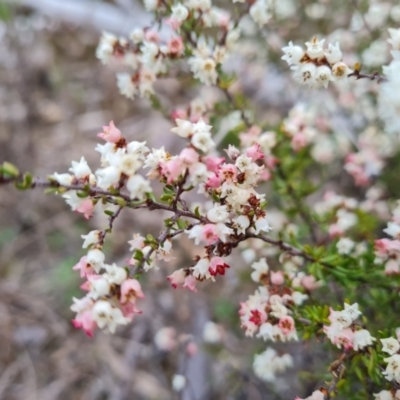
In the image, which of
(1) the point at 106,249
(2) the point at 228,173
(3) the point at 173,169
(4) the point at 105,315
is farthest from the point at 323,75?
(1) the point at 106,249

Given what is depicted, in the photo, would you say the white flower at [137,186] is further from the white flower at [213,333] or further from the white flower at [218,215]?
the white flower at [213,333]

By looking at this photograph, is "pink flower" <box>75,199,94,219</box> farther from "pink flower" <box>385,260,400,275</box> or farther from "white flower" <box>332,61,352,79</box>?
"pink flower" <box>385,260,400,275</box>

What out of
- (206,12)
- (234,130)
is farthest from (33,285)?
(206,12)

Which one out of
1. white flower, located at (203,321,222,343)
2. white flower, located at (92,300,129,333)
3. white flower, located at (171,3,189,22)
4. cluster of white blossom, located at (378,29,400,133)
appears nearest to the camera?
white flower, located at (92,300,129,333)

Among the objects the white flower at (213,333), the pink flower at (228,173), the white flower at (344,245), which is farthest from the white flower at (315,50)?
the white flower at (213,333)

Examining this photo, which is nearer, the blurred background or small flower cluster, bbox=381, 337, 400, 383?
small flower cluster, bbox=381, 337, 400, 383

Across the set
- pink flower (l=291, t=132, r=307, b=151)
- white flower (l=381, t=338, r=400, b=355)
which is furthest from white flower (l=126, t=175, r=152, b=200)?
pink flower (l=291, t=132, r=307, b=151)

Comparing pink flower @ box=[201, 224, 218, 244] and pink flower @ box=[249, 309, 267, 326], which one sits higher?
pink flower @ box=[201, 224, 218, 244]
